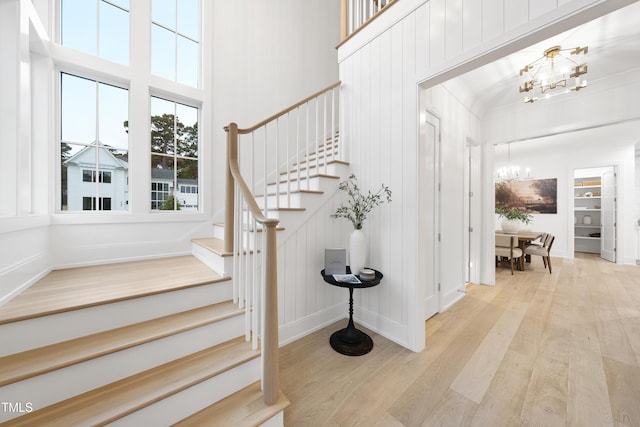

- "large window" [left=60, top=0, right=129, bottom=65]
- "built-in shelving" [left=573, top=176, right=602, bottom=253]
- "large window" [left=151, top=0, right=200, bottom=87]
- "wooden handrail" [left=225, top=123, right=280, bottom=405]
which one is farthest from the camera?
"built-in shelving" [left=573, top=176, right=602, bottom=253]

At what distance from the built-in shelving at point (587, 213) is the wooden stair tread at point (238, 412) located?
8698 millimetres

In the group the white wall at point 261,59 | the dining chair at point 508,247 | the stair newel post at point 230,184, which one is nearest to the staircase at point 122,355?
the stair newel post at point 230,184

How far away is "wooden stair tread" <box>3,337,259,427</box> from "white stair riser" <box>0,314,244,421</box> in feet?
0.11

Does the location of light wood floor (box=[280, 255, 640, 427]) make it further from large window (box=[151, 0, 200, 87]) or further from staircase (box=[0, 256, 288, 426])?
large window (box=[151, 0, 200, 87])

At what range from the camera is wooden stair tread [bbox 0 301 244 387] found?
1146 millimetres

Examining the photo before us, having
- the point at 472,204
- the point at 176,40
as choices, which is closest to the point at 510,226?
the point at 472,204

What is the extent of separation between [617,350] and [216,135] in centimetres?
479

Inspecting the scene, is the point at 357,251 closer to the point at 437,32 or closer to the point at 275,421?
the point at 275,421

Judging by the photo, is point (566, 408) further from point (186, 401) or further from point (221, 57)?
point (221, 57)

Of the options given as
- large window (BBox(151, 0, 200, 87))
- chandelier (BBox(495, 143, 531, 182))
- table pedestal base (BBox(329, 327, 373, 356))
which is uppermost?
large window (BBox(151, 0, 200, 87))

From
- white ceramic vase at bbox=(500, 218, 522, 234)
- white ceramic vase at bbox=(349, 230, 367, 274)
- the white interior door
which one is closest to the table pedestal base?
white ceramic vase at bbox=(349, 230, 367, 274)

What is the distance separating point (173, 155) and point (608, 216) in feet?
30.9

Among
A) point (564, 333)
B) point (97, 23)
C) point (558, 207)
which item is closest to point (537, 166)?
point (558, 207)

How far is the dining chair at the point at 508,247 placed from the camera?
4.54m
